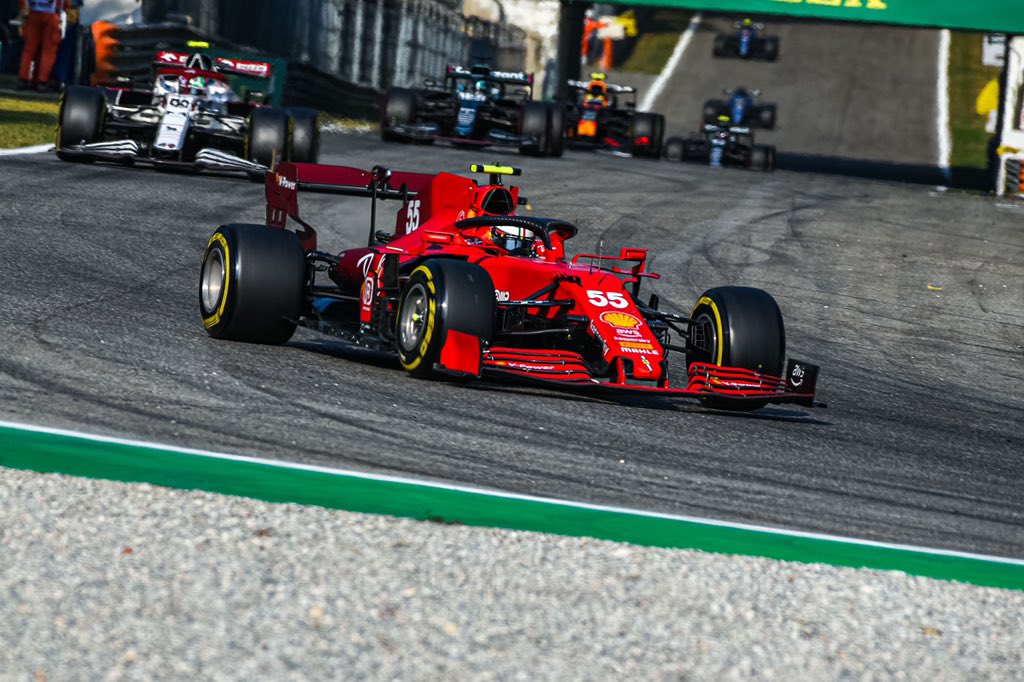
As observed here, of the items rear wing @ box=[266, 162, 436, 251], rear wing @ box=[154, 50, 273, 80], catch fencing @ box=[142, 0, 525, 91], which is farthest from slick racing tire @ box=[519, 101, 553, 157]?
rear wing @ box=[266, 162, 436, 251]

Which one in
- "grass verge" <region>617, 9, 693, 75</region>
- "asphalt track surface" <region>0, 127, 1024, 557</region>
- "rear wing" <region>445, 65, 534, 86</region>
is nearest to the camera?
"asphalt track surface" <region>0, 127, 1024, 557</region>

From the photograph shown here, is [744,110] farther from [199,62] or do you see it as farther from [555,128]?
[199,62]

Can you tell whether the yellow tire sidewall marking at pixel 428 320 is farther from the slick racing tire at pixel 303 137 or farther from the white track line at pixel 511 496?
the slick racing tire at pixel 303 137

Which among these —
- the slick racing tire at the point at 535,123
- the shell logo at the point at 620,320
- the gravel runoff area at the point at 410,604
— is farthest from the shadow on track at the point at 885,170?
the gravel runoff area at the point at 410,604

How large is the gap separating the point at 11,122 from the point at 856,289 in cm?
1141

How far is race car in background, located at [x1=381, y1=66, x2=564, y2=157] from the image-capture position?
83.1ft

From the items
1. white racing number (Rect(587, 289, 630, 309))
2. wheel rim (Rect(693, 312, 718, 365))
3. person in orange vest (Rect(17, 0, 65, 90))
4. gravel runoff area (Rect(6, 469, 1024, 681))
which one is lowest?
gravel runoff area (Rect(6, 469, 1024, 681))

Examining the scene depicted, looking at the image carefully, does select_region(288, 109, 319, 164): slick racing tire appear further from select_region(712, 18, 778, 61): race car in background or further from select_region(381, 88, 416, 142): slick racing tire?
select_region(712, 18, 778, 61): race car in background

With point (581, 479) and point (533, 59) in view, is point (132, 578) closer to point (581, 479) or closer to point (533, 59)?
point (581, 479)

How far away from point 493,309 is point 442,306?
0.29 metres

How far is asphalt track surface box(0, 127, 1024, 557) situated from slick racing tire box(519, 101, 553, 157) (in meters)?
8.42

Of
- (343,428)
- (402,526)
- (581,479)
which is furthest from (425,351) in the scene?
(402,526)

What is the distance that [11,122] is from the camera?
20.1 meters

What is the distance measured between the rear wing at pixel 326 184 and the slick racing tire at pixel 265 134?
7098mm
